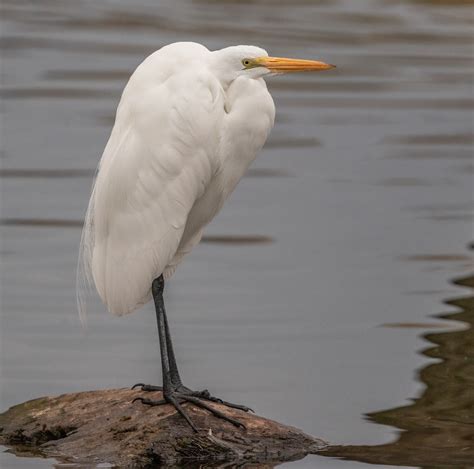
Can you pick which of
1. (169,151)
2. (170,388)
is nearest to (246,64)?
(169,151)

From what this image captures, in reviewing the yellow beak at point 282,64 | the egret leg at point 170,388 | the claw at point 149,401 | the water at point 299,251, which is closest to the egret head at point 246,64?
the yellow beak at point 282,64

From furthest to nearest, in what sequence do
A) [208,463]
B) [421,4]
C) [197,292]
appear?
[421,4], [197,292], [208,463]

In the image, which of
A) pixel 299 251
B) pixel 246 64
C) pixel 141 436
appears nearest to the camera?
pixel 141 436

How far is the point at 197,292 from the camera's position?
8961mm

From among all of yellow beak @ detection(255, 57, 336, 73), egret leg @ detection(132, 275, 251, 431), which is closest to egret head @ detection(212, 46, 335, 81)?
yellow beak @ detection(255, 57, 336, 73)

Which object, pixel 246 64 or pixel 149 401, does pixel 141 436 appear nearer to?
pixel 149 401

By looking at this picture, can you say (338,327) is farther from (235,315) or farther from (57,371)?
(57,371)

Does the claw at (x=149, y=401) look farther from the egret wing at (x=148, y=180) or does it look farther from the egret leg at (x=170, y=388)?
the egret wing at (x=148, y=180)

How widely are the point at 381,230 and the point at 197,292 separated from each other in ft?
6.60

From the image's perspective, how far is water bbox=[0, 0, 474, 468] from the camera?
24.2 feet

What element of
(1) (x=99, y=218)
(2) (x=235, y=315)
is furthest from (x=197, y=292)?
(1) (x=99, y=218)

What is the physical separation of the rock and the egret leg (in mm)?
36

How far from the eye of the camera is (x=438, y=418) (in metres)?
6.97

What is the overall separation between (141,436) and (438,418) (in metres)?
1.63
